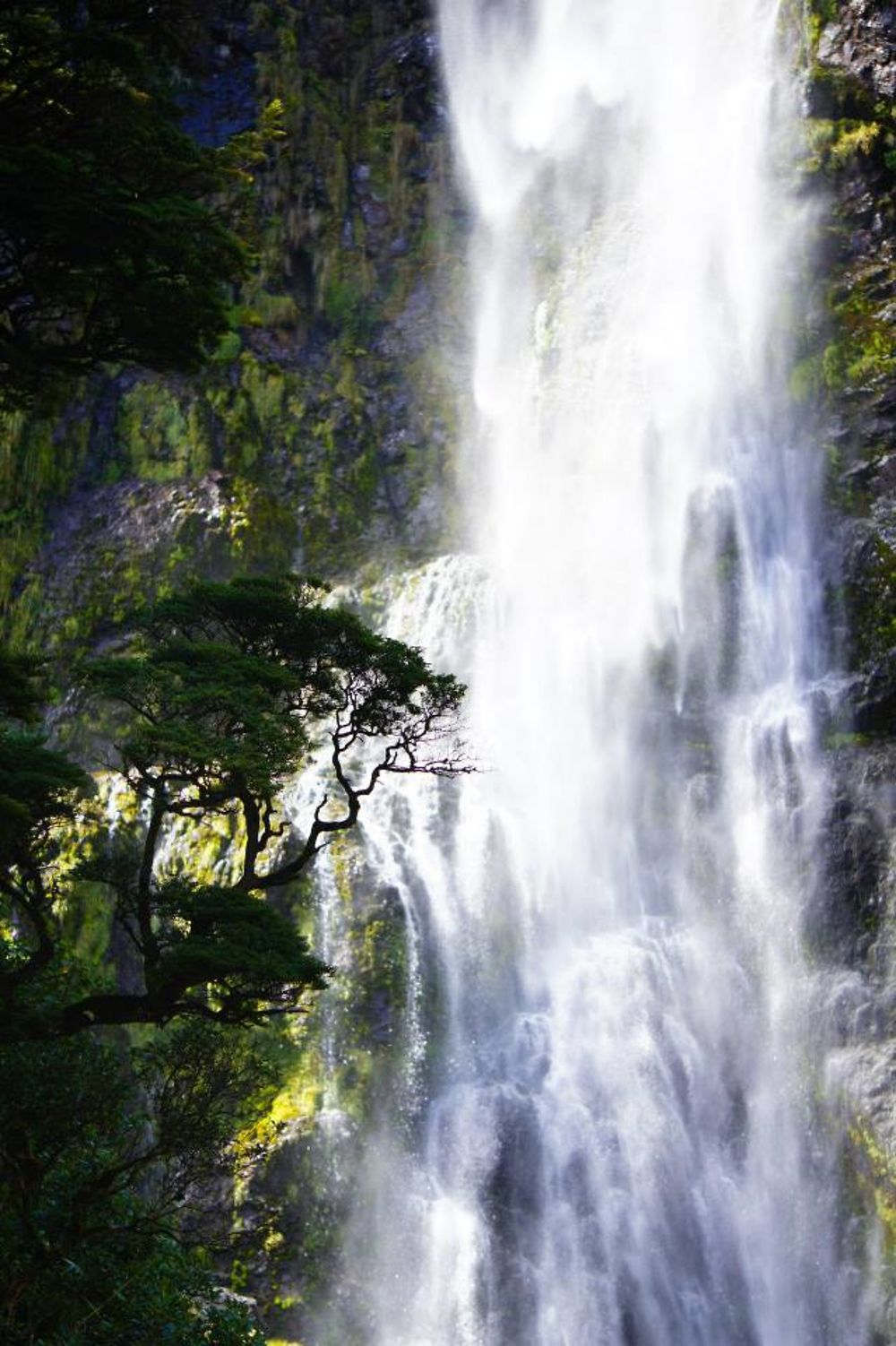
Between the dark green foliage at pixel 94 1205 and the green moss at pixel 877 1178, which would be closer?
the dark green foliage at pixel 94 1205

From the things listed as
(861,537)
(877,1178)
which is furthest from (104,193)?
(861,537)

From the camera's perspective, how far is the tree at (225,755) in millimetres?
8219

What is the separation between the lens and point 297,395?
29844 millimetres

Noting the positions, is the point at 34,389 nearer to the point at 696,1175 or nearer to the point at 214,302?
the point at 214,302

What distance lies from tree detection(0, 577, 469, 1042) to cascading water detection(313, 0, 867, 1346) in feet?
29.0

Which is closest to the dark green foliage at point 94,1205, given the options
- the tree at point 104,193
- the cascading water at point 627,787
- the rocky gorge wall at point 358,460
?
the tree at point 104,193

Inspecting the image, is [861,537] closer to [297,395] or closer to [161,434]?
[297,395]

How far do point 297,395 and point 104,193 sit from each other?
78.1 feet

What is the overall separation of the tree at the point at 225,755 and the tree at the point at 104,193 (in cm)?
251

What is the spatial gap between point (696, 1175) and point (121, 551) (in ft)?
58.4

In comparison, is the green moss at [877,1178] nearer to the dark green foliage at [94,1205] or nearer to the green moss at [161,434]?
the dark green foliage at [94,1205]

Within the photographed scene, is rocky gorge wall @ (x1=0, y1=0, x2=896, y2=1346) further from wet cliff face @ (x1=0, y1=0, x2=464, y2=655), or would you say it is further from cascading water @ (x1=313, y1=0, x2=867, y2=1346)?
cascading water @ (x1=313, y1=0, x2=867, y2=1346)

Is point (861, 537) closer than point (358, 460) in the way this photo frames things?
Yes

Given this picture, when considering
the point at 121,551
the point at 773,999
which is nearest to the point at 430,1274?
the point at 773,999
